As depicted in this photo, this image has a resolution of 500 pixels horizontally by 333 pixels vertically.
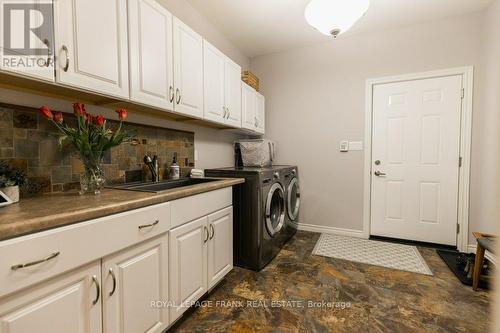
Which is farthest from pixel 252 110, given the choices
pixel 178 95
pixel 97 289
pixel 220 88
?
pixel 97 289

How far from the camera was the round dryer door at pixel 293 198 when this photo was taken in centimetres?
287

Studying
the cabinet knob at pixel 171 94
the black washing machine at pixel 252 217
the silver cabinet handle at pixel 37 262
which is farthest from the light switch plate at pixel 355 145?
the silver cabinet handle at pixel 37 262

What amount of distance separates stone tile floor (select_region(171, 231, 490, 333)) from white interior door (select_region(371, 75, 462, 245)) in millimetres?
642

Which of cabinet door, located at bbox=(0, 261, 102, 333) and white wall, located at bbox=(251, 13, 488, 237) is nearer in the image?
cabinet door, located at bbox=(0, 261, 102, 333)

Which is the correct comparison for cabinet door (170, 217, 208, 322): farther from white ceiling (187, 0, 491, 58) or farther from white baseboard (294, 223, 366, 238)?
white ceiling (187, 0, 491, 58)

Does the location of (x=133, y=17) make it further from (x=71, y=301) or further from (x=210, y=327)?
(x=210, y=327)

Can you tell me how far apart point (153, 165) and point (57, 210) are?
39.6 inches

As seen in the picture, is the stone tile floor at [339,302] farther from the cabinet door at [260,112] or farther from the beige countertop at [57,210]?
the cabinet door at [260,112]

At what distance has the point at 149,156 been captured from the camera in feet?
6.33

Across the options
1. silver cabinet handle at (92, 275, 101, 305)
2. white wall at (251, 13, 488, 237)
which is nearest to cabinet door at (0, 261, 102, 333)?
silver cabinet handle at (92, 275, 101, 305)

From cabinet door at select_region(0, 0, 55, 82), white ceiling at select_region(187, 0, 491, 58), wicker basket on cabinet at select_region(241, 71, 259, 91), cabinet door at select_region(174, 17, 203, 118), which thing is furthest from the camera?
wicker basket on cabinet at select_region(241, 71, 259, 91)

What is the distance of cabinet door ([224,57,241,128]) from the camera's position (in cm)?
241

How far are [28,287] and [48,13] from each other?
1.12 m

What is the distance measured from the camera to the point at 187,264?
1475 millimetres
